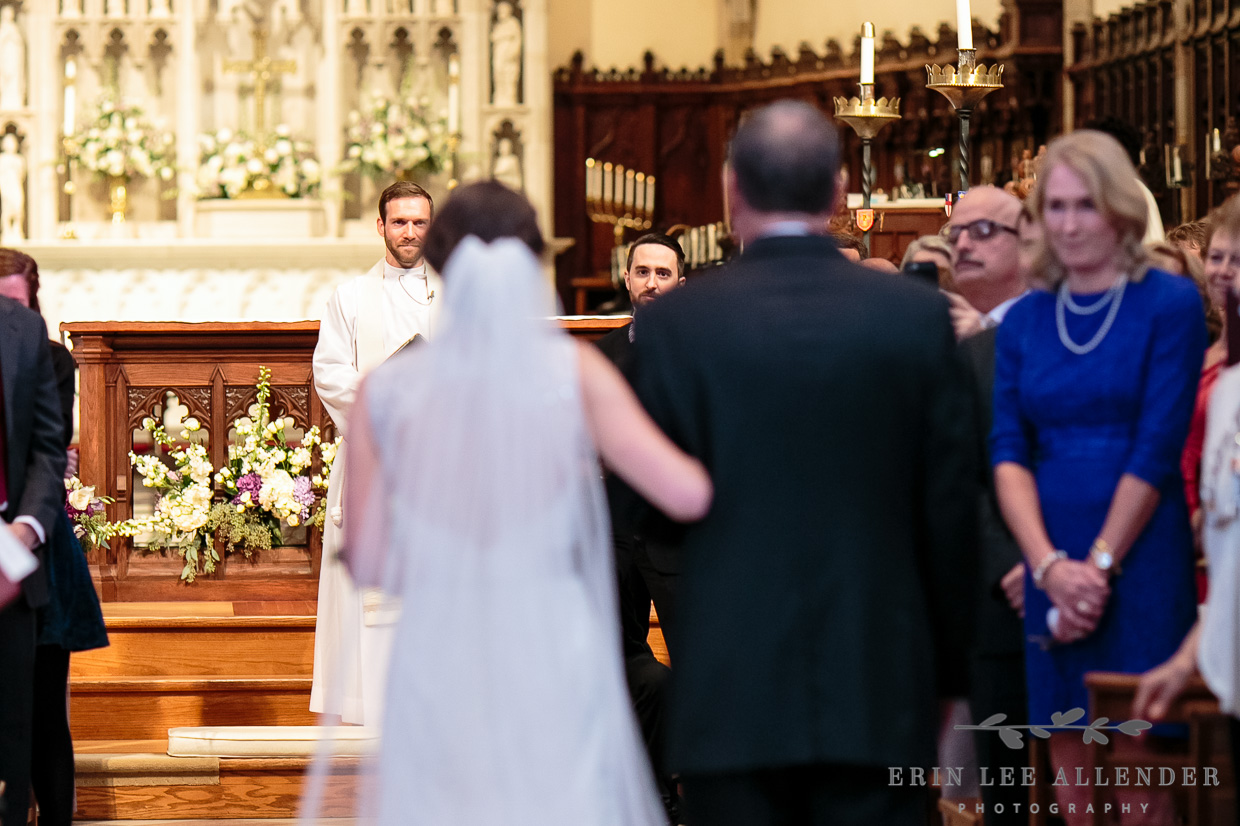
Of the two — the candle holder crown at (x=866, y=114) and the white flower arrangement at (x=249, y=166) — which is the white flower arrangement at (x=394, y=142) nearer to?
the white flower arrangement at (x=249, y=166)

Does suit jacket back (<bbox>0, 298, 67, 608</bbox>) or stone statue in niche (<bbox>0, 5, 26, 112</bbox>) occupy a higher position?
stone statue in niche (<bbox>0, 5, 26, 112</bbox>)

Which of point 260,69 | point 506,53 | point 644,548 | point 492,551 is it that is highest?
point 506,53

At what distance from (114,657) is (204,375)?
124 cm

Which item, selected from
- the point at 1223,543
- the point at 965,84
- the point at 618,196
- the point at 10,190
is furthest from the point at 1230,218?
the point at 10,190

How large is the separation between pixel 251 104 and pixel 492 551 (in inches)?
344

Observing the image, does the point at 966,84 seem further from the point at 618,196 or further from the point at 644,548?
the point at 618,196

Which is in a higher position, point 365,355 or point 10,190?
point 10,190

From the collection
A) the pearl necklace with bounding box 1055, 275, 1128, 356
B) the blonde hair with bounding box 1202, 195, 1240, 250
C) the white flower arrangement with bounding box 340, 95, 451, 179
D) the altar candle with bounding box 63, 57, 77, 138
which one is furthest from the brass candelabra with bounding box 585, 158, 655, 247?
the pearl necklace with bounding box 1055, 275, 1128, 356

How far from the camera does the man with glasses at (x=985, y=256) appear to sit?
11.2 feet

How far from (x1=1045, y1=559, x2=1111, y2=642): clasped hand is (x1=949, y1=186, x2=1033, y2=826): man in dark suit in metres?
0.31

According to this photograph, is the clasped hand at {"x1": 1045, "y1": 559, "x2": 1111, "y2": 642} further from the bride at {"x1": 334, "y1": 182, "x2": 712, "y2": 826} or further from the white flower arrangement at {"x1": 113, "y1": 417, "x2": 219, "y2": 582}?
the white flower arrangement at {"x1": 113, "y1": 417, "x2": 219, "y2": 582}

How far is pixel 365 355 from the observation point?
18.0ft

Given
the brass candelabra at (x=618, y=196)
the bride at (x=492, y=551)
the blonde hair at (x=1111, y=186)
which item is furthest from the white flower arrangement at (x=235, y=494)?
the brass candelabra at (x=618, y=196)

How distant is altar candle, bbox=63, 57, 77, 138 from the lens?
1005 cm
